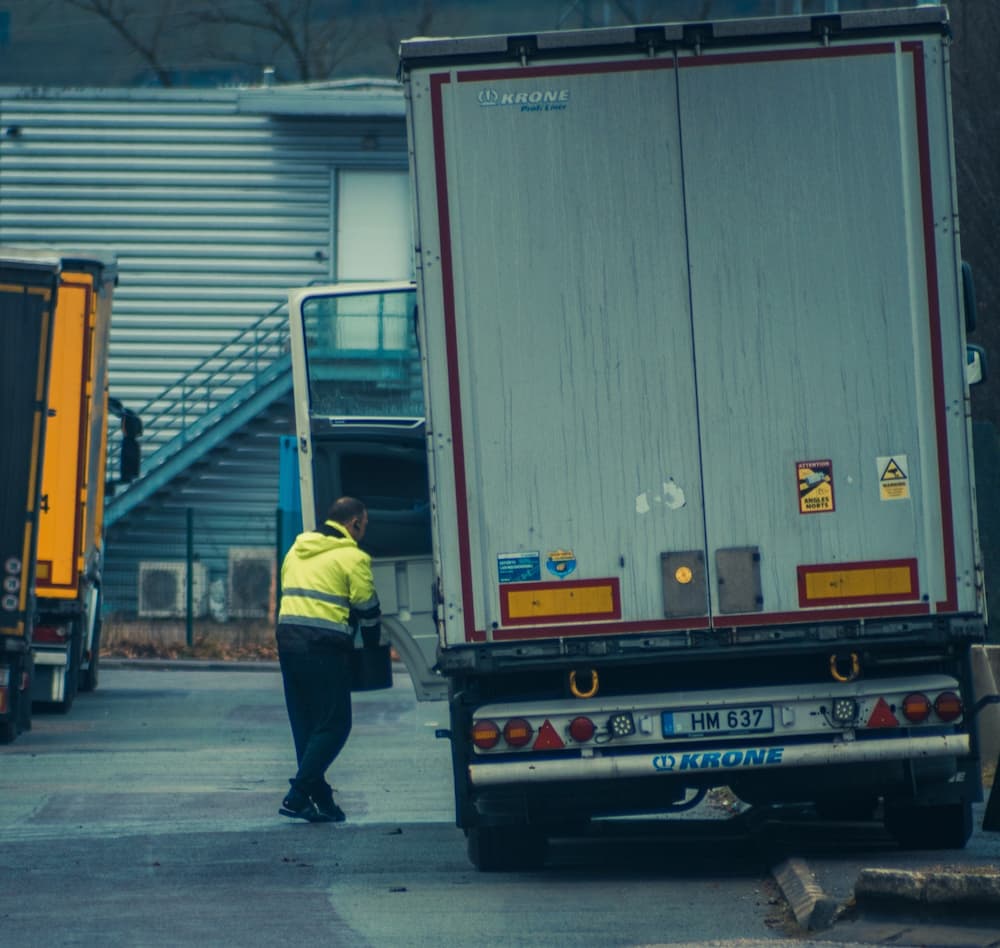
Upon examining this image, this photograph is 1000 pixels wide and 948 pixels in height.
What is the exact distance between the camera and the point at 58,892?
9445mm

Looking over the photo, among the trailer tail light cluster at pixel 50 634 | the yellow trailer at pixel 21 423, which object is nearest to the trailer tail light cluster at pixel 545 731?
the yellow trailer at pixel 21 423

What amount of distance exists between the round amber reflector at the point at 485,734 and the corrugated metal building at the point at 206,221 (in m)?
Result: 21.7

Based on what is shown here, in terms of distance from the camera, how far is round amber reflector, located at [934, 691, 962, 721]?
9375 mm

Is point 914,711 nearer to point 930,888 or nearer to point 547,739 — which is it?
point 547,739

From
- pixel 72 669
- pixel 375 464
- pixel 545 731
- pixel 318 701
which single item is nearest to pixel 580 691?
pixel 545 731

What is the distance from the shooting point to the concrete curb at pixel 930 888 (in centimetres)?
752

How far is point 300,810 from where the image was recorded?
40.1 feet

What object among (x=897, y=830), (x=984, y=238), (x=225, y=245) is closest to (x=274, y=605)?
(x=225, y=245)

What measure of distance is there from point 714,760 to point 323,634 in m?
3.46

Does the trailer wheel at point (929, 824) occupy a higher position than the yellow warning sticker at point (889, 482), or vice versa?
the yellow warning sticker at point (889, 482)

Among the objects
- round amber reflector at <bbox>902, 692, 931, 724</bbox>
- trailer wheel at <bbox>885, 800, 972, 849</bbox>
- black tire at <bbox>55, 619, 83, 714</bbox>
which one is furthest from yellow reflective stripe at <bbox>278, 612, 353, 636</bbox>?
black tire at <bbox>55, 619, 83, 714</bbox>

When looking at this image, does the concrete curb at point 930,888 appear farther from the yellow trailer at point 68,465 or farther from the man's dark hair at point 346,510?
the yellow trailer at point 68,465

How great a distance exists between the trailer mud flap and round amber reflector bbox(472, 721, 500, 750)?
0.09m

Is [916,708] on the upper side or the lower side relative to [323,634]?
lower
